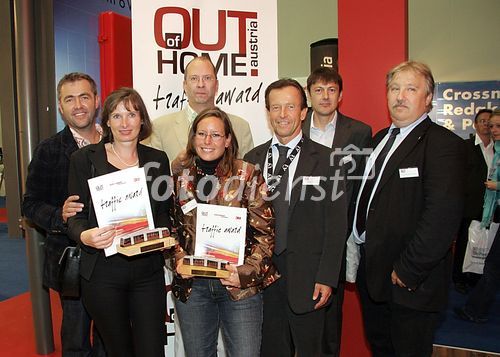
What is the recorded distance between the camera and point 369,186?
2.45 metres

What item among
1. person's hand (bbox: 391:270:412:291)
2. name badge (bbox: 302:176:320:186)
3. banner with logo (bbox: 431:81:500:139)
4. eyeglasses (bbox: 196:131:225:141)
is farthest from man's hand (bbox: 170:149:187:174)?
banner with logo (bbox: 431:81:500:139)

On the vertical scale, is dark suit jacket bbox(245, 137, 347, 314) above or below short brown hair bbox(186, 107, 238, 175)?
below

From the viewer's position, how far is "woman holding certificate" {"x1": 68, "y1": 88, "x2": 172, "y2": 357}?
81.5 inches

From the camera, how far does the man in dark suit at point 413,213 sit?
214 centimetres

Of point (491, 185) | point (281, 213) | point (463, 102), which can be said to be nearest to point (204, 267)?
point (281, 213)

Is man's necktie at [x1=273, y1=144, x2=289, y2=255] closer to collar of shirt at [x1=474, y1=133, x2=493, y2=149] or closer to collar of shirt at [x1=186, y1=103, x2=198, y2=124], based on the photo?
collar of shirt at [x1=186, y1=103, x2=198, y2=124]

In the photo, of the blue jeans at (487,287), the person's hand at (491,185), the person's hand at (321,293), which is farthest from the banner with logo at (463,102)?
the person's hand at (321,293)

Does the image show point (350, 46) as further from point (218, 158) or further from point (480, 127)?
point (480, 127)

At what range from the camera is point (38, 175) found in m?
2.48

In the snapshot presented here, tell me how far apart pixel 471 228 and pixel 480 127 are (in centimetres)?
117

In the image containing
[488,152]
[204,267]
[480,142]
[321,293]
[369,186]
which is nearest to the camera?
[204,267]

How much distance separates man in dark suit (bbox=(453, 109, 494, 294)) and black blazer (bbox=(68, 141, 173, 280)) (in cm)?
379

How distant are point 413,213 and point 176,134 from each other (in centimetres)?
152

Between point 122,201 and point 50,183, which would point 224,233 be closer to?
point 122,201
